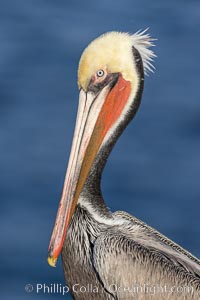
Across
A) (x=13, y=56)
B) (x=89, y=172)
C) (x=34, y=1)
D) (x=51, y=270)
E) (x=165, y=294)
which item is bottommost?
(x=165, y=294)

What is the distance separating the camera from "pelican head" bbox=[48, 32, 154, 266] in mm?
7230

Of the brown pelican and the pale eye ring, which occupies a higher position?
the pale eye ring

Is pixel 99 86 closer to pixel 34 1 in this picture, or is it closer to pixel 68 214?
pixel 68 214

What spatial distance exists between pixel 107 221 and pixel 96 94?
26.3 inches

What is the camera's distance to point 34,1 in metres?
13.0

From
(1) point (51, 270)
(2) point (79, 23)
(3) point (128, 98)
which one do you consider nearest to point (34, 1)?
(2) point (79, 23)

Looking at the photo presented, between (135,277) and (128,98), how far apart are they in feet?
3.01

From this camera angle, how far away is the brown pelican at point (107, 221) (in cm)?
724

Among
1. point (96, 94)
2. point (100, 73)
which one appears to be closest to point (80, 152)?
point (96, 94)

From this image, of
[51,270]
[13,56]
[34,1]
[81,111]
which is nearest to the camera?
[81,111]

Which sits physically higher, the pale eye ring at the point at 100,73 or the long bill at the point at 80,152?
the pale eye ring at the point at 100,73

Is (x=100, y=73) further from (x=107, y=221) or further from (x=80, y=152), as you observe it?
(x=107, y=221)

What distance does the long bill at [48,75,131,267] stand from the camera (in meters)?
7.23

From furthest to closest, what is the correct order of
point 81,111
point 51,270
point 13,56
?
point 13,56 < point 51,270 < point 81,111
